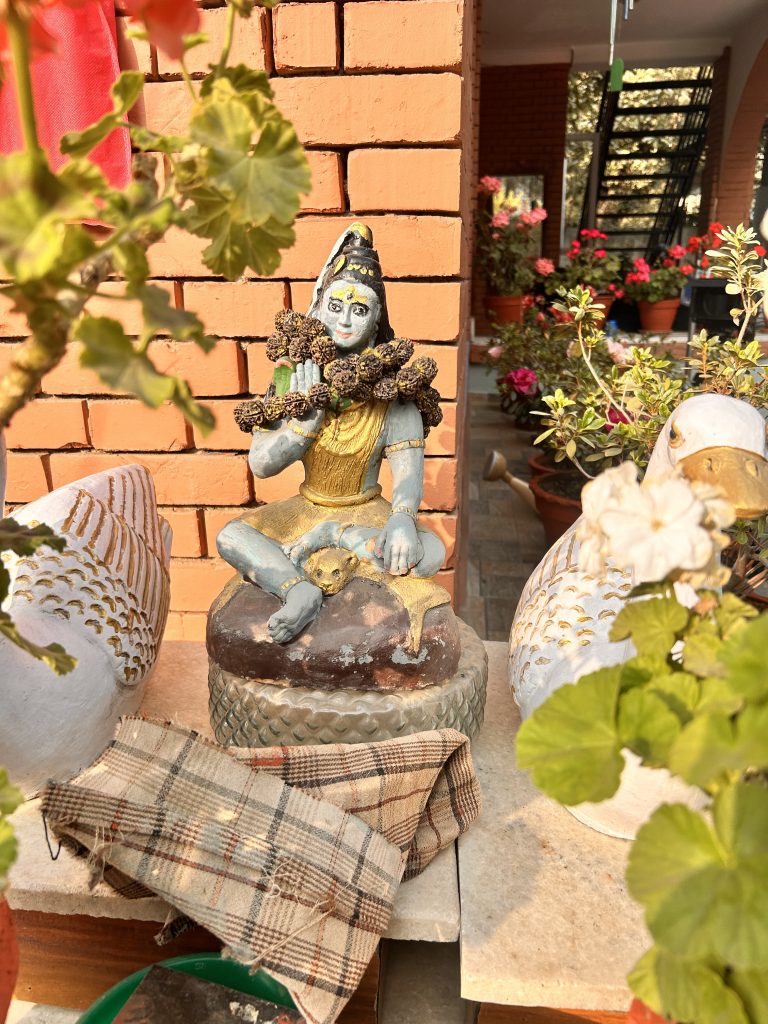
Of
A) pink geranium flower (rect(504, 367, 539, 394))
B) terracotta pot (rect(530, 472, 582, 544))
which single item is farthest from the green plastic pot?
pink geranium flower (rect(504, 367, 539, 394))

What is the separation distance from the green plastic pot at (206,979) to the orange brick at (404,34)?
4.50 ft

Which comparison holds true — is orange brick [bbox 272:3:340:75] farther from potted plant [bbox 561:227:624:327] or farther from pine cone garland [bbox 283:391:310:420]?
potted plant [bbox 561:227:624:327]

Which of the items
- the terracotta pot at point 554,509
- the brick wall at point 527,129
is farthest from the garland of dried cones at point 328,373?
the brick wall at point 527,129

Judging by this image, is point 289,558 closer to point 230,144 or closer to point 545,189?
point 230,144

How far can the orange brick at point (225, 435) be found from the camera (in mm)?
1556

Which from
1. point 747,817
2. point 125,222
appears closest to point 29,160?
point 125,222

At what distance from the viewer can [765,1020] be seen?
0.46 m

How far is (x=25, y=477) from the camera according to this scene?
63.7 inches

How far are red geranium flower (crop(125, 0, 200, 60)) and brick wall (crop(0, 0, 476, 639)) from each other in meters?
0.82

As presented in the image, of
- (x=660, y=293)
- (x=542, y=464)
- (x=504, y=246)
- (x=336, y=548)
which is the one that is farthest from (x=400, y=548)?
(x=660, y=293)

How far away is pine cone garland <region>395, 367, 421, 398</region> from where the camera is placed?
41.5 inches

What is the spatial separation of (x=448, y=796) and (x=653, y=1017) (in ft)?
1.47

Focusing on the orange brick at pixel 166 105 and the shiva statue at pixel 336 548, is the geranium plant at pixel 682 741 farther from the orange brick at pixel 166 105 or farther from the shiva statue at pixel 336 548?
the orange brick at pixel 166 105

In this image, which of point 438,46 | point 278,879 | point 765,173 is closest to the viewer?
point 278,879
